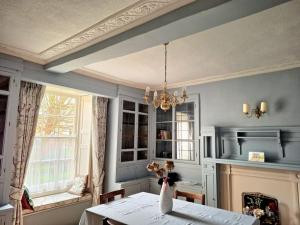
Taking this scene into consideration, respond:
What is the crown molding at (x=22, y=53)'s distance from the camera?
2662 millimetres

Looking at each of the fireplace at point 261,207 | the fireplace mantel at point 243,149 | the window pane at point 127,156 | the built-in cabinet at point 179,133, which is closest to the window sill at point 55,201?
the window pane at point 127,156

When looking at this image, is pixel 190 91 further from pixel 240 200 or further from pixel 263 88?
pixel 240 200

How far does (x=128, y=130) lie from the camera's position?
4402 mm

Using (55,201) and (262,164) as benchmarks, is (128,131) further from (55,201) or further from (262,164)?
(262,164)

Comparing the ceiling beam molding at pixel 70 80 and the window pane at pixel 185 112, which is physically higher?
the ceiling beam molding at pixel 70 80

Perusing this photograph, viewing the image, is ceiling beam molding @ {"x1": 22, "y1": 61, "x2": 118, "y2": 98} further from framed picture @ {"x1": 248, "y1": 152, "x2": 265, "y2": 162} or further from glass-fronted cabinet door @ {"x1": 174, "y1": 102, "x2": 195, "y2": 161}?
framed picture @ {"x1": 248, "y1": 152, "x2": 265, "y2": 162}

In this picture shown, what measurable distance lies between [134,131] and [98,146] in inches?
32.6

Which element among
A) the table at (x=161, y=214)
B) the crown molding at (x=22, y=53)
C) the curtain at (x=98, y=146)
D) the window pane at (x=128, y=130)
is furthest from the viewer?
the window pane at (x=128, y=130)

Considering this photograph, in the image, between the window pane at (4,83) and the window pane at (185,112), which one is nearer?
the window pane at (4,83)

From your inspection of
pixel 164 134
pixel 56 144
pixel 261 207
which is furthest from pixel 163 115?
pixel 261 207

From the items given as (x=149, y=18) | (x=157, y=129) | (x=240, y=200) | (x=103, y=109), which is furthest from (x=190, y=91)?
(x=149, y=18)

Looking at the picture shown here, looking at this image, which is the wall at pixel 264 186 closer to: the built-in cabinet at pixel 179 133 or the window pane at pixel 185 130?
the built-in cabinet at pixel 179 133

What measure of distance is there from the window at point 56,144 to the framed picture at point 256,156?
304cm

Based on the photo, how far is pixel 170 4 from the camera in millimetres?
1724
